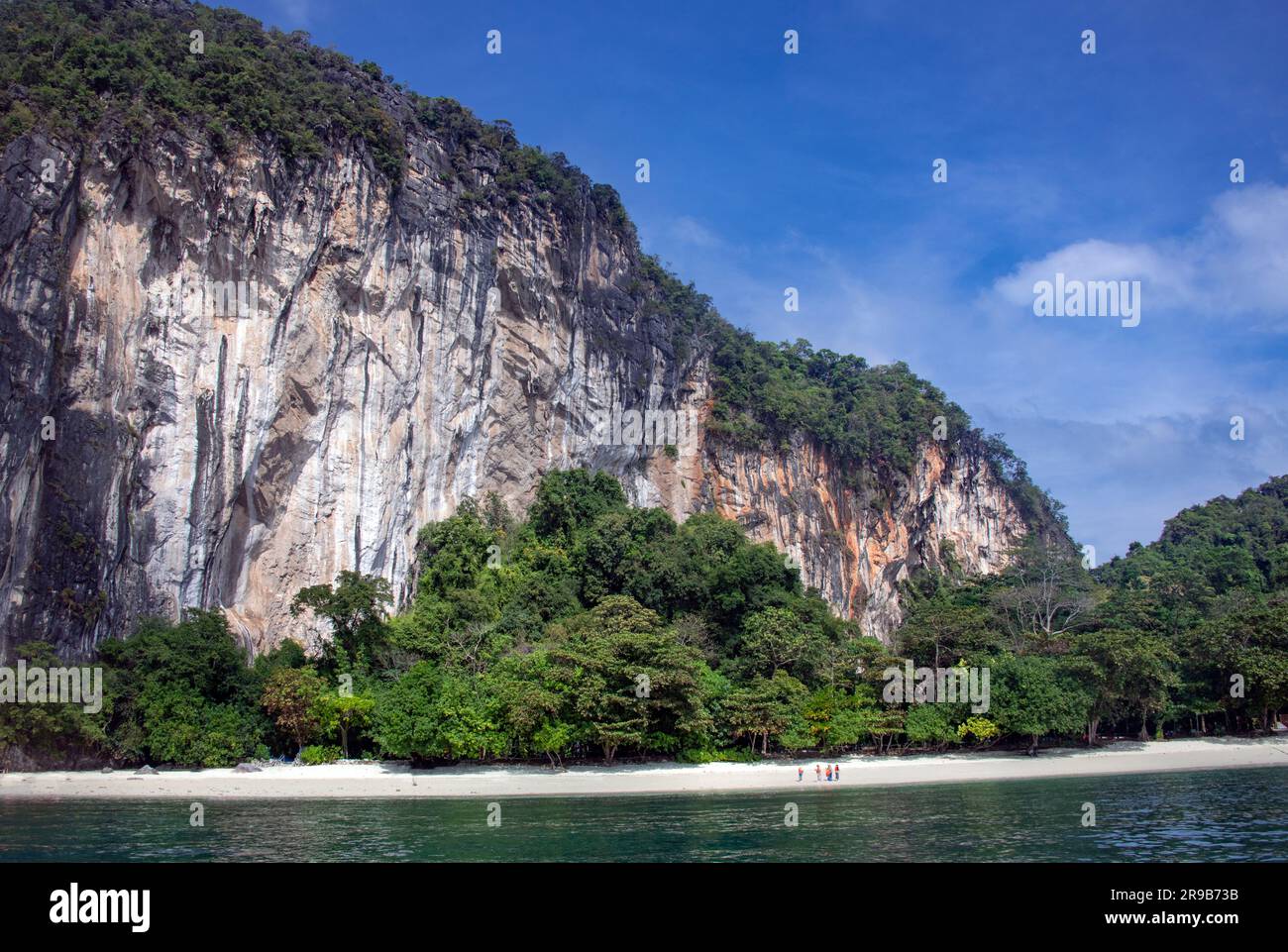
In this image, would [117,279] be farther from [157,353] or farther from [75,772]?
[75,772]

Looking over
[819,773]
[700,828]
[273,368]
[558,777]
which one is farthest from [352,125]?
[700,828]

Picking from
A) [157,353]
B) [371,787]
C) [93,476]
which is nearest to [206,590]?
[93,476]

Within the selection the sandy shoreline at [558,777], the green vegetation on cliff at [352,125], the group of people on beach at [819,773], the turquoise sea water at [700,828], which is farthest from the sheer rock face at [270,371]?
the group of people on beach at [819,773]

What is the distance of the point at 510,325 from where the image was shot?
47.3 m

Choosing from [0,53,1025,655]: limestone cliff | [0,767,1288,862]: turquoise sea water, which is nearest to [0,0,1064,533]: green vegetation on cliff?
[0,53,1025,655]: limestone cliff

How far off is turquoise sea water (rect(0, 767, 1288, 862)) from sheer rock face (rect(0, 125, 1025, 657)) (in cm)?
954

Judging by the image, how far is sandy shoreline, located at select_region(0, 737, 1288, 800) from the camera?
27.2 m

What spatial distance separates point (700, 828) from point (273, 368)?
24809 millimetres

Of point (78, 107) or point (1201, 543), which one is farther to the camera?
point (1201, 543)

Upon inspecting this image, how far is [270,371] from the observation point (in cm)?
3594

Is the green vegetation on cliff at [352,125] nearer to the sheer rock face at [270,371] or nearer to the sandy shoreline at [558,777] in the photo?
the sheer rock face at [270,371]

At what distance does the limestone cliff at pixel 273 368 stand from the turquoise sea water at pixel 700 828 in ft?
32.4

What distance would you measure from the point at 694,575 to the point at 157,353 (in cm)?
2261
